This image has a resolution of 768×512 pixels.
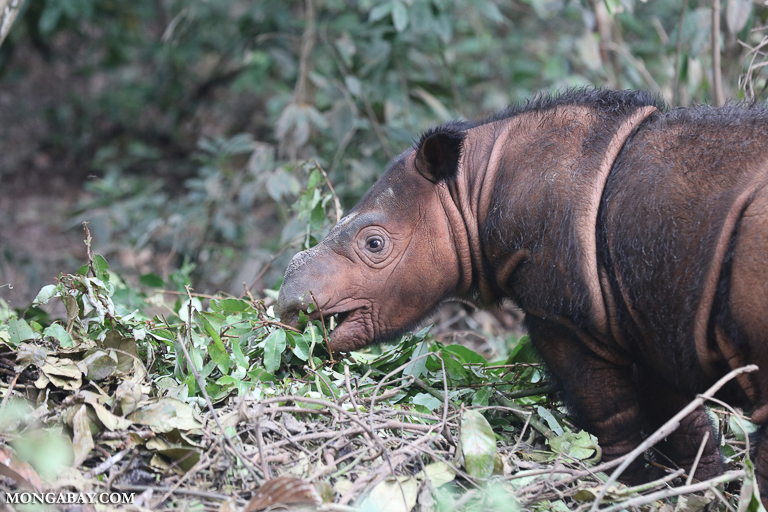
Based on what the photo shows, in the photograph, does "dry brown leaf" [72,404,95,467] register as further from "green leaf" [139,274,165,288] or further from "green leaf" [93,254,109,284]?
"green leaf" [139,274,165,288]

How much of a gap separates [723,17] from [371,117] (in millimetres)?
3397

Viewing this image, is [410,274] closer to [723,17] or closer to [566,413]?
[566,413]

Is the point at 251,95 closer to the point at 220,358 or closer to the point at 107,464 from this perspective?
the point at 220,358

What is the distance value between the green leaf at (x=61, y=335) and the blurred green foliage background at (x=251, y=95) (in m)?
1.90

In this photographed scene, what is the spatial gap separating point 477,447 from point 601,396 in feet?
2.92

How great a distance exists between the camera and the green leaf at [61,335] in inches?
131

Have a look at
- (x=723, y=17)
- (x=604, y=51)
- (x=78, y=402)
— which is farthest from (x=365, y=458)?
(x=604, y=51)

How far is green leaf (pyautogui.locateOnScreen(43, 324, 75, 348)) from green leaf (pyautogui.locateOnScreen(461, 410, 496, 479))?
188 cm

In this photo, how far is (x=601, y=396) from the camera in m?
3.48

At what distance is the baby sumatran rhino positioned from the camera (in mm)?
2949

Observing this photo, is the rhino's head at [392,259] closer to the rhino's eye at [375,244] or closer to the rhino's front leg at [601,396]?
→ the rhino's eye at [375,244]

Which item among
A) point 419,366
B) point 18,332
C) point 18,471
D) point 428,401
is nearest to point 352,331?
point 419,366

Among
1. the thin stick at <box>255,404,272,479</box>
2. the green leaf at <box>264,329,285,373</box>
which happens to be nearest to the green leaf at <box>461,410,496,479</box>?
the thin stick at <box>255,404,272,479</box>

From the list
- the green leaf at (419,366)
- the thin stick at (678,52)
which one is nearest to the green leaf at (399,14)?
the thin stick at (678,52)
